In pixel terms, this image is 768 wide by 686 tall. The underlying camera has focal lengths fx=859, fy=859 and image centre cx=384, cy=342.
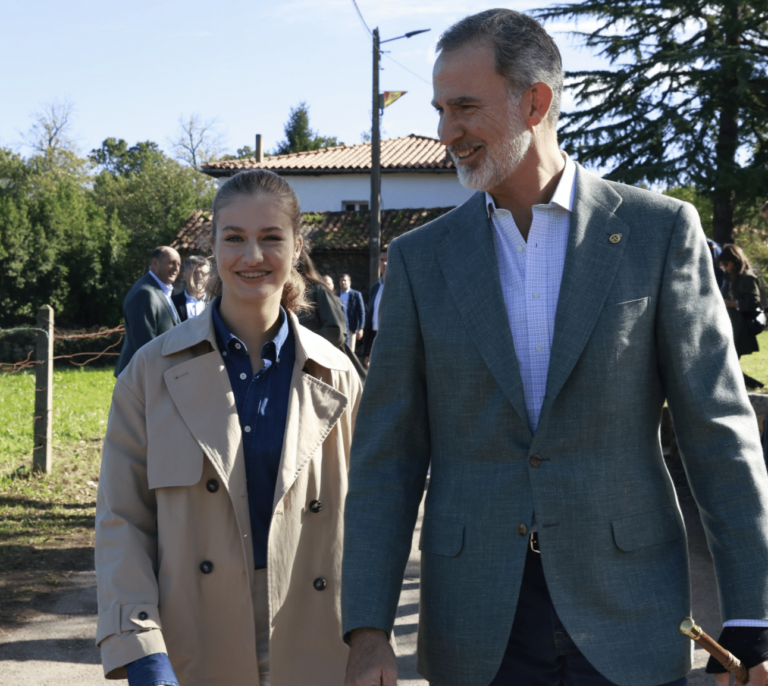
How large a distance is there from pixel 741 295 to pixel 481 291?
273 inches

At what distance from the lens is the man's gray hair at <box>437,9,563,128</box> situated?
2029mm

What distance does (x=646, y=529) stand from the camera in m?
1.89

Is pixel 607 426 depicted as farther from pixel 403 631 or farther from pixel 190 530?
pixel 403 631

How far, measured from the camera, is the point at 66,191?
34562 millimetres

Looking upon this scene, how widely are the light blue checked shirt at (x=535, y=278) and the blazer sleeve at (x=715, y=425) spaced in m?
0.25

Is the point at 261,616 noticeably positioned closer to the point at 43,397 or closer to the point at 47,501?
the point at 47,501

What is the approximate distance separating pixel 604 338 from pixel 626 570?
1.67ft

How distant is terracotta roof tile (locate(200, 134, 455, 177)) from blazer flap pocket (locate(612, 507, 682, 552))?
110ft

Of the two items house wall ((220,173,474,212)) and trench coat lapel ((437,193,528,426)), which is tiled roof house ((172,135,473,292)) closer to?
house wall ((220,173,474,212))

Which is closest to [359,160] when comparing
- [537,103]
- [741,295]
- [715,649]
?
[741,295]

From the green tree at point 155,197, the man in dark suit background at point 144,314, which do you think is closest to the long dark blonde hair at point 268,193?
the man in dark suit background at point 144,314

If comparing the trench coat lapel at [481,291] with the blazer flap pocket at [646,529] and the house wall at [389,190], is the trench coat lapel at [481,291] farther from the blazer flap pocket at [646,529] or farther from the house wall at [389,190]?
the house wall at [389,190]

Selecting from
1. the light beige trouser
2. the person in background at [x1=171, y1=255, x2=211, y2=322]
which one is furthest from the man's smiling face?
the person in background at [x1=171, y1=255, x2=211, y2=322]

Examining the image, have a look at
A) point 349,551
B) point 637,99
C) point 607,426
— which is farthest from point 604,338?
point 637,99
